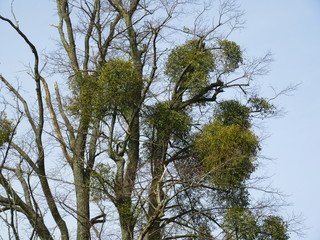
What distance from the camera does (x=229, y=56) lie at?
43.5 feet

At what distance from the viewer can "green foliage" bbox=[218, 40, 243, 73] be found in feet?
43.4

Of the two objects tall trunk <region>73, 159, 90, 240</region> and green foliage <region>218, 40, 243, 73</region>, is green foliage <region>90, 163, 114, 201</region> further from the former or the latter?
green foliage <region>218, 40, 243, 73</region>

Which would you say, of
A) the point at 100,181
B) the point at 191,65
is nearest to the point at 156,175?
the point at 100,181

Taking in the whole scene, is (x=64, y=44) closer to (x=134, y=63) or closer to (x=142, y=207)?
(x=134, y=63)

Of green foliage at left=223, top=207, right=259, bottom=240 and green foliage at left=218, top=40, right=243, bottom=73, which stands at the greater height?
green foliage at left=218, top=40, right=243, bottom=73

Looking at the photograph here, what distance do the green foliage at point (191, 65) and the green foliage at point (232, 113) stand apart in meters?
0.59

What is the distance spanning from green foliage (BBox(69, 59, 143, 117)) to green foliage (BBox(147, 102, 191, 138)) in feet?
1.46

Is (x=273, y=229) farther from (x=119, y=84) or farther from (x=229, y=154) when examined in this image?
(x=119, y=84)

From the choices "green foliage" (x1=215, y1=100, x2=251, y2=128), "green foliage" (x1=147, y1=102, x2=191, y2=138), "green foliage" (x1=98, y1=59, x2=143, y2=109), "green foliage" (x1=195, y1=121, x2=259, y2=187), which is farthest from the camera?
"green foliage" (x1=215, y1=100, x2=251, y2=128)

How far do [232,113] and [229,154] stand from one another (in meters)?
1.70

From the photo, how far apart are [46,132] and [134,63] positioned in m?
2.23

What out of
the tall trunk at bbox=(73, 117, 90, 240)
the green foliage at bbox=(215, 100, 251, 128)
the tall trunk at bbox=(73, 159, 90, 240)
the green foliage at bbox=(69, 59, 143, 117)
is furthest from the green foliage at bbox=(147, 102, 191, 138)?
the tall trunk at bbox=(73, 159, 90, 240)

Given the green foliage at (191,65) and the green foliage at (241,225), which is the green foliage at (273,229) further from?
the green foliage at (191,65)

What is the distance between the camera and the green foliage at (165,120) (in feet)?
40.4
